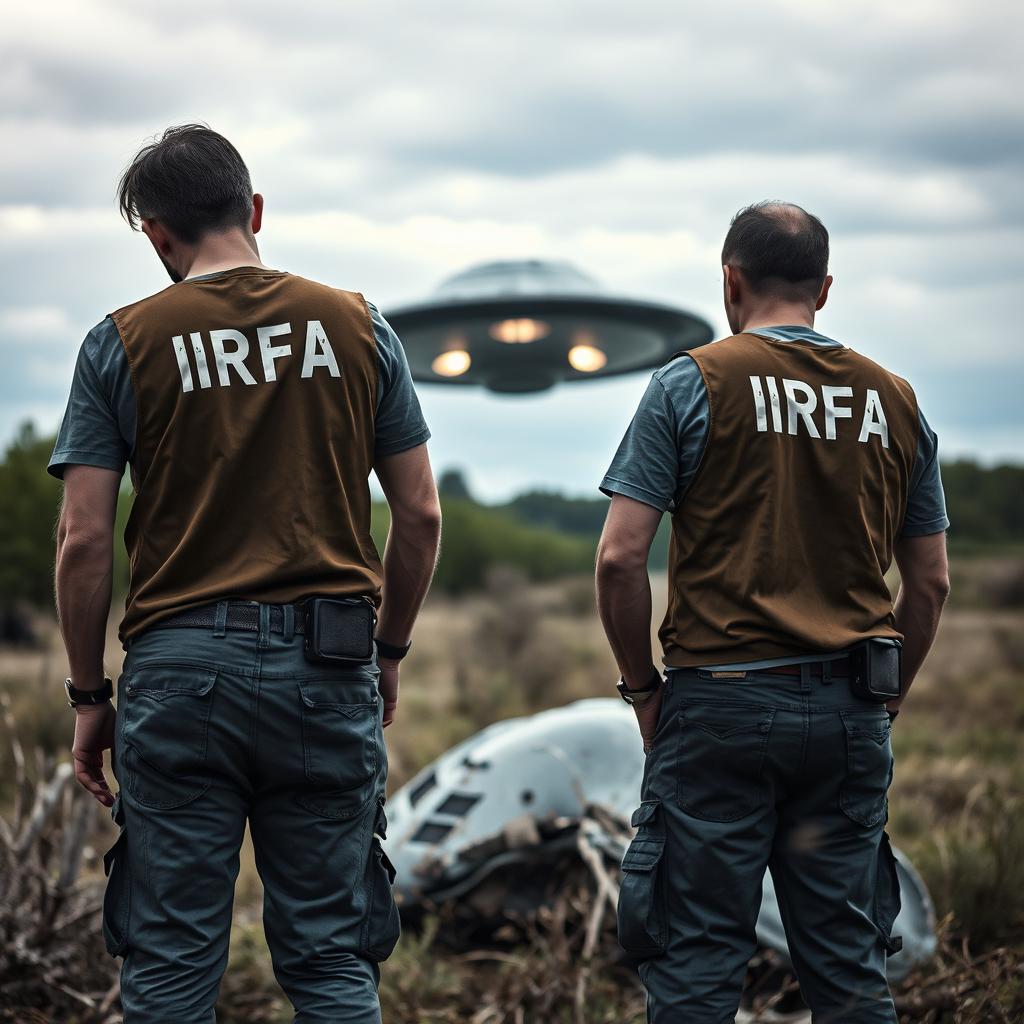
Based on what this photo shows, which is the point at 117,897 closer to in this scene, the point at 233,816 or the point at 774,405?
the point at 233,816

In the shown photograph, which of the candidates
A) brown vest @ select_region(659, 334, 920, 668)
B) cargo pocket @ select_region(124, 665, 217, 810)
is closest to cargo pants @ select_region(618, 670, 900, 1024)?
brown vest @ select_region(659, 334, 920, 668)

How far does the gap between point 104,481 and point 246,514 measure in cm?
29

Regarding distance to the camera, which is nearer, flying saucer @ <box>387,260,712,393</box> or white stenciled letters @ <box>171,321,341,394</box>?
white stenciled letters @ <box>171,321,341,394</box>

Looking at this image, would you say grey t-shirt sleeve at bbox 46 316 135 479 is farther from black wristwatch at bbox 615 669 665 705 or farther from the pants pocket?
the pants pocket

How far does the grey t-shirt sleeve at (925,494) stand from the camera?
2.88 metres

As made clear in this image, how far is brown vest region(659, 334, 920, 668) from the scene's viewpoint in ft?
8.59

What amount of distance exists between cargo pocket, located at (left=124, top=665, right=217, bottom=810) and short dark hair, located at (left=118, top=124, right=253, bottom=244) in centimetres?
92

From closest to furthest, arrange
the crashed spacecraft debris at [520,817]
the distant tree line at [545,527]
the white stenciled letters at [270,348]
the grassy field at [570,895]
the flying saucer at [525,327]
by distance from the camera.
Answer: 1. the white stenciled letters at [270,348]
2. the grassy field at [570,895]
3. the flying saucer at [525,327]
4. the crashed spacecraft debris at [520,817]
5. the distant tree line at [545,527]

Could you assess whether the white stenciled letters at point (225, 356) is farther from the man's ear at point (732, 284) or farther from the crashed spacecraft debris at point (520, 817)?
the crashed spacecraft debris at point (520, 817)

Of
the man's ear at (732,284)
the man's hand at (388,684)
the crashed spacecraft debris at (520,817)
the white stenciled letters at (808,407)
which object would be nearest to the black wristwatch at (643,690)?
the man's hand at (388,684)

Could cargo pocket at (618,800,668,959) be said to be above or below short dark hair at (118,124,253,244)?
below

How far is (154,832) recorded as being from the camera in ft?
7.92

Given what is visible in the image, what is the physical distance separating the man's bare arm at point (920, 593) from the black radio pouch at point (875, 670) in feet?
0.81

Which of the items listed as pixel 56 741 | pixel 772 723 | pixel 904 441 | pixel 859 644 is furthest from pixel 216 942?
pixel 56 741
